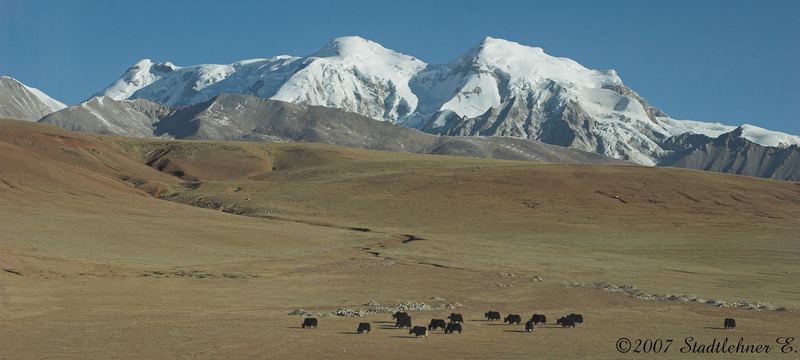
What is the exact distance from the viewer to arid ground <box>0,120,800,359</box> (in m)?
41.0

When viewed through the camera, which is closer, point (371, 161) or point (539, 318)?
point (539, 318)

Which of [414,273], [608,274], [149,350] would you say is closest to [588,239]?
[608,274]

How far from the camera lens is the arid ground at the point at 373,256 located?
4103 centimetres

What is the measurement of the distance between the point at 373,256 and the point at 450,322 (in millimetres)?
36846

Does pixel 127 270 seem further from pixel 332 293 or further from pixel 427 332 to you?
pixel 427 332

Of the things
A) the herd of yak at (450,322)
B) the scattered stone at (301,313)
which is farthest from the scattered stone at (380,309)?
the herd of yak at (450,322)

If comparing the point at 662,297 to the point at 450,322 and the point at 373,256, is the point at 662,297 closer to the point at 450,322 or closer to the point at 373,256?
the point at 450,322

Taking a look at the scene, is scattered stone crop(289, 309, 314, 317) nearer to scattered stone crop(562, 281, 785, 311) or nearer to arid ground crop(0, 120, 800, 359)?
arid ground crop(0, 120, 800, 359)

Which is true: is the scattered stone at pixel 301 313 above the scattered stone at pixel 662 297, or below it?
below

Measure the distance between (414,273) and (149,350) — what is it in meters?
35.1

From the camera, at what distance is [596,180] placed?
14338 centimetres

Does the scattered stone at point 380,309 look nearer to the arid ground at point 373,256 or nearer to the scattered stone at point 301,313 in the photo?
the scattered stone at point 301,313

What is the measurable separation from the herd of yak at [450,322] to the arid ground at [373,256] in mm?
544

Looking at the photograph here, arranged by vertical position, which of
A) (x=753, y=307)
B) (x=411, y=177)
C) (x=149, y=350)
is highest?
(x=411, y=177)
